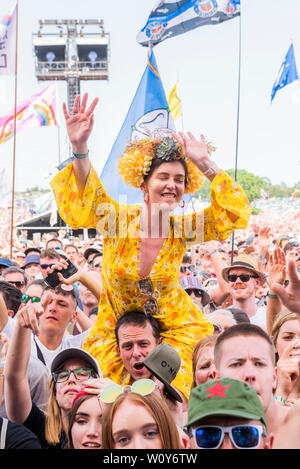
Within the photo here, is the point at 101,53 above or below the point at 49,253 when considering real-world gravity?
above

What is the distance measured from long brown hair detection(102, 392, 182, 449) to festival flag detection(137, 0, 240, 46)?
21.0ft

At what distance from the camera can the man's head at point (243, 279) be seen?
548 centimetres

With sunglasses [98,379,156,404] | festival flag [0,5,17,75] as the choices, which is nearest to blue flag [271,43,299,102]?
festival flag [0,5,17,75]

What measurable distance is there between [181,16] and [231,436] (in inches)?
270

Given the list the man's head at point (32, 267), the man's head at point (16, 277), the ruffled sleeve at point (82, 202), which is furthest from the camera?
the man's head at point (32, 267)

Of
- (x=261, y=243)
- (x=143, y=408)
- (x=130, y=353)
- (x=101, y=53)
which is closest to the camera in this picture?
(x=143, y=408)

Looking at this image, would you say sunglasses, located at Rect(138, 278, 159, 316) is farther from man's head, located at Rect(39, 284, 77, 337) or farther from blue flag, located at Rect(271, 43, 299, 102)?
blue flag, located at Rect(271, 43, 299, 102)

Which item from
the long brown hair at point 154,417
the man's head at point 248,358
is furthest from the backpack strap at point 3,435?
the man's head at point 248,358

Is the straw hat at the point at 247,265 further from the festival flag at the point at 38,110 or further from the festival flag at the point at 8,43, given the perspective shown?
the festival flag at the point at 38,110

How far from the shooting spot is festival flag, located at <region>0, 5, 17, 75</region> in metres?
9.40

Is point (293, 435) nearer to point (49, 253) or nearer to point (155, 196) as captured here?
point (155, 196)

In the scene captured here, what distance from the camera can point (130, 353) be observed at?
358 centimetres
